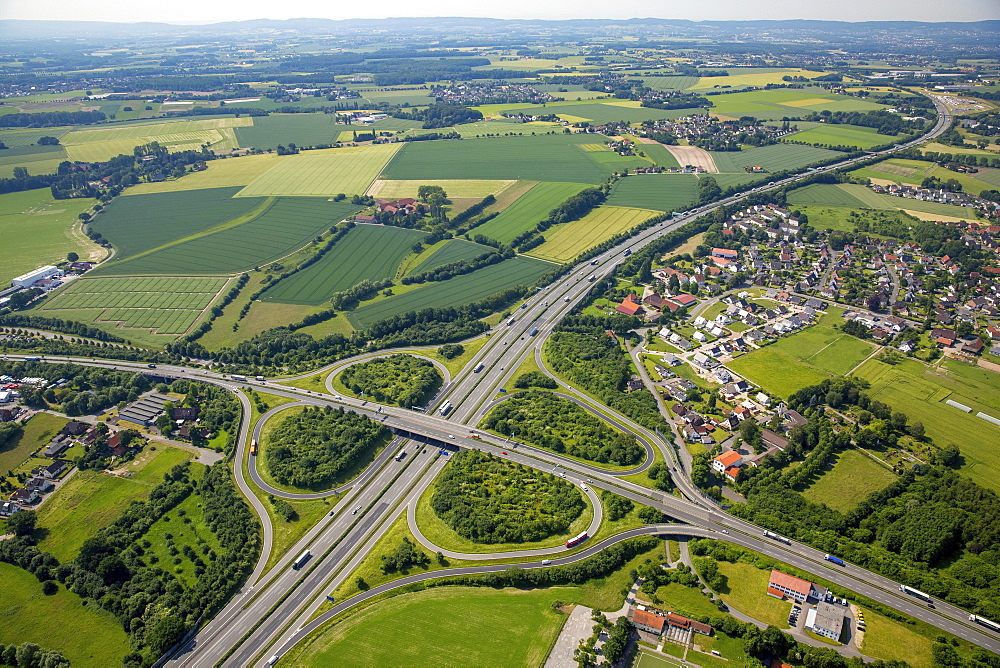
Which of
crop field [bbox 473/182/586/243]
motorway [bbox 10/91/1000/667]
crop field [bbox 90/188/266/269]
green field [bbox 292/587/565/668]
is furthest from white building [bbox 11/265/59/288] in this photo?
green field [bbox 292/587/565/668]

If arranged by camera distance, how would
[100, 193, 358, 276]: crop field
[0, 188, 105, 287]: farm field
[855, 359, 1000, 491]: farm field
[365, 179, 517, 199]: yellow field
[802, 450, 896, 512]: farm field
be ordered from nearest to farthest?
[802, 450, 896, 512]: farm field → [855, 359, 1000, 491]: farm field → [100, 193, 358, 276]: crop field → [0, 188, 105, 287]: farm field → [365, 179, 517, 199]: yellow field

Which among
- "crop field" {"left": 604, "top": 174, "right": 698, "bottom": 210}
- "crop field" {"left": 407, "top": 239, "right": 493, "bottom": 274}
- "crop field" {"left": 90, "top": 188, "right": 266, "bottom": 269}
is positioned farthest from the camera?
"crop field" {"left": 604, "top": 174, "right": 698, "bottom": 210}

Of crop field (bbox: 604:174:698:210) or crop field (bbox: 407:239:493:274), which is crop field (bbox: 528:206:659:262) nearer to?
crop field (bbox: 604:174:698:210)

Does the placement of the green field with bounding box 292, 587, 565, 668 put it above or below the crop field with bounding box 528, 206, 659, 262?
below

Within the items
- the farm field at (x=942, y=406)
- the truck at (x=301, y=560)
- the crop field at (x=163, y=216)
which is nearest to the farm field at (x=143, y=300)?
the crop field at (x=163, y=216)

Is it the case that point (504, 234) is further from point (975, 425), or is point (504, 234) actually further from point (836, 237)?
point (975, 425)

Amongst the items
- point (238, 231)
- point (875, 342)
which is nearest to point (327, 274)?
point (238, 231)

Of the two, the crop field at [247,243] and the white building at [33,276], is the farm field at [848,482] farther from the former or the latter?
the white building at [33,276]

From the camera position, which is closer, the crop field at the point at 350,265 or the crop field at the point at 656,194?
the crop field at the point at 350,265
